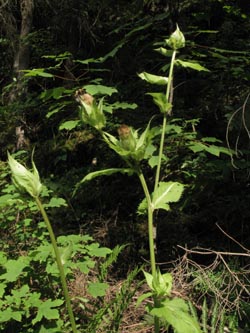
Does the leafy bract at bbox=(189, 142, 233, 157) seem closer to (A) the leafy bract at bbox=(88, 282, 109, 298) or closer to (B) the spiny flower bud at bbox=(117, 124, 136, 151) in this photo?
(A) the leafy bract at bbox=(88, 282, 109, 298)

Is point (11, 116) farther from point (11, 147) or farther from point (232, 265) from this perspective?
point (232, 265)

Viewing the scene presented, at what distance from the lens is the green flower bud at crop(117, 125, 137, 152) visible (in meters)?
1.12

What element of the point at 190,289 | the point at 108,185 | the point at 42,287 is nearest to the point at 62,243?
the point at 42,287

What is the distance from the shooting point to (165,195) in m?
1.24

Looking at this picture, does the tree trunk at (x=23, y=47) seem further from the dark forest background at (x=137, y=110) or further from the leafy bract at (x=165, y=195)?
the leafy bract at (x=165, y=195)

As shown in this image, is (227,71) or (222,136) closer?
(227,71)

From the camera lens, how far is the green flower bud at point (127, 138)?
1124 millimetres

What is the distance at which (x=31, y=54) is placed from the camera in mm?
5586

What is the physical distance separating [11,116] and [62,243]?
3045 mm

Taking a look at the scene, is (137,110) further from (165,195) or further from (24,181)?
(24,181)

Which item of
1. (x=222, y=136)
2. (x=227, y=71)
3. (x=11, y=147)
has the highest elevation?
(x=227, y=71)

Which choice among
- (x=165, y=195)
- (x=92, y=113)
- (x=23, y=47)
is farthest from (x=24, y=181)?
(x=23, y=47)

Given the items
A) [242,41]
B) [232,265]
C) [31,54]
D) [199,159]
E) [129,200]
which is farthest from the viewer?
[31,54]

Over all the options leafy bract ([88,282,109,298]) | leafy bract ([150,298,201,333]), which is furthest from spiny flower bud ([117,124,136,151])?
leafy bract ([88,282,109,298])
